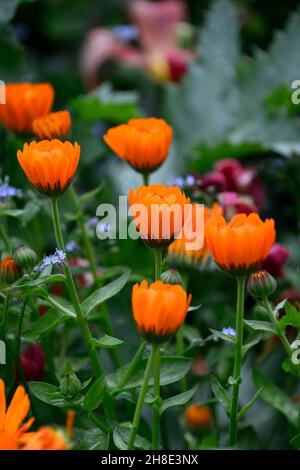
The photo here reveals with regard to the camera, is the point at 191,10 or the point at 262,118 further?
the point at 191,10

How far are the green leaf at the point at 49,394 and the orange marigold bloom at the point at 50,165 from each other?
10 centimetres

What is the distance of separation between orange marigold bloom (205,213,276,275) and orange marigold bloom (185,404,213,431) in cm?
15

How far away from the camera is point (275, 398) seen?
0.52m

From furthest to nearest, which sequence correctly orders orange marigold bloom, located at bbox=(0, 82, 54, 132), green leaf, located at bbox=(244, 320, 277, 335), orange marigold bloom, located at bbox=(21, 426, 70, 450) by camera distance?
orange marigold bloom, located at bbox=(0, 82, 54, 132)
green leaf, located at bbox=(244, 320, 277, 335)
orange marigold bloom, located at bbox=(21, 426, 70, 450)

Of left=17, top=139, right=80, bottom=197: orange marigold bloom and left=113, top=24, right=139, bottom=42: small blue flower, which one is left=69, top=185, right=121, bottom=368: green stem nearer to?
left=17, top=139, right=80, bottom=197: orange marigold bloom

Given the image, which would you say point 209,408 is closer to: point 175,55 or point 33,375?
point 33,375

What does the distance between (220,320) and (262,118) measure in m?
0.31

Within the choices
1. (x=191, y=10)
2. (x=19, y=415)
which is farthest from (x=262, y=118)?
(x=191, y=10)

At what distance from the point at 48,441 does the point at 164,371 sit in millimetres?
133

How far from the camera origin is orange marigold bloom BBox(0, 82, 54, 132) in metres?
0.56

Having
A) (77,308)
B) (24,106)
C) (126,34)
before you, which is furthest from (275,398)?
(126,34)

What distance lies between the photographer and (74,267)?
1.88ft

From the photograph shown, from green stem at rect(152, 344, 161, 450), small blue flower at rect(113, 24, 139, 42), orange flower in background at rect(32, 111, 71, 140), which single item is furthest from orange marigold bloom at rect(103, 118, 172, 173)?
small blue flower at rect(113, 24, 139, 42)

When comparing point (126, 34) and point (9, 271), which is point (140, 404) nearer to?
point (9, 271)
